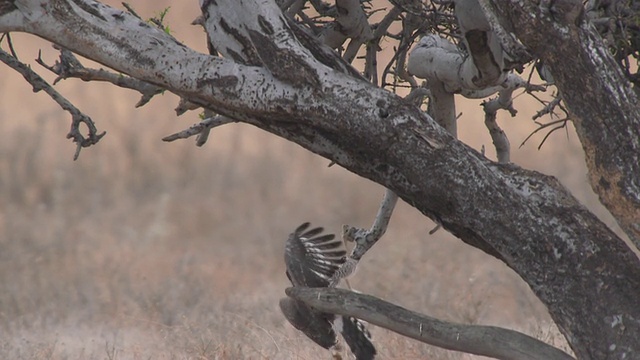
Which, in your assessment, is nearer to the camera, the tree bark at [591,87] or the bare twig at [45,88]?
the tree bark at [591,87]

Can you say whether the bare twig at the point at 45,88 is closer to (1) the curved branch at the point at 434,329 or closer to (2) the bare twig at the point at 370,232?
(1) the curved branch at the point at 434,329

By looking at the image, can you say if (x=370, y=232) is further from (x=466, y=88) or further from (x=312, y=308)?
(x=466, y=88)

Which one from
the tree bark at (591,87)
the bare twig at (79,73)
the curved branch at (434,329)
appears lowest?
the curved branch at (434,329)

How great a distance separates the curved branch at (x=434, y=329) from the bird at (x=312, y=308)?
257 millimetres

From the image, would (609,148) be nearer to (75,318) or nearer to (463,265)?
(75,318)

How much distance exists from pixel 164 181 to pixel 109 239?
6.08ft

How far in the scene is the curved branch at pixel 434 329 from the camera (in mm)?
4082

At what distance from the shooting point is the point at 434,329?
4258 millimetres

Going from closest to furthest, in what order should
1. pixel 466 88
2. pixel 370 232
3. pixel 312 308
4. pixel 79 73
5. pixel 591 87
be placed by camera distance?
pixel 591 87 → pixel 466 88 → pixel 79 73 → pixel 312 308 → pixel 370 232

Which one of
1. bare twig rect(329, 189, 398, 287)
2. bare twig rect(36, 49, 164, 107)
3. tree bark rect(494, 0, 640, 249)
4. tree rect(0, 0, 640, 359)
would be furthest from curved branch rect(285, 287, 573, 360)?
bare twig rect(36, 49, 164, 107)

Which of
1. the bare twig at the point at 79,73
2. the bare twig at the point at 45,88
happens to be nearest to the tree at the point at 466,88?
the bare twig at the point at 79,73

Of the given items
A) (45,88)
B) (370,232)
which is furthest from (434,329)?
(45,88)

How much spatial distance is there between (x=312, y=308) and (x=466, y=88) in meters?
1.16

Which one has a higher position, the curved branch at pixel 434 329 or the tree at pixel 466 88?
the tree at pixel 466 88
